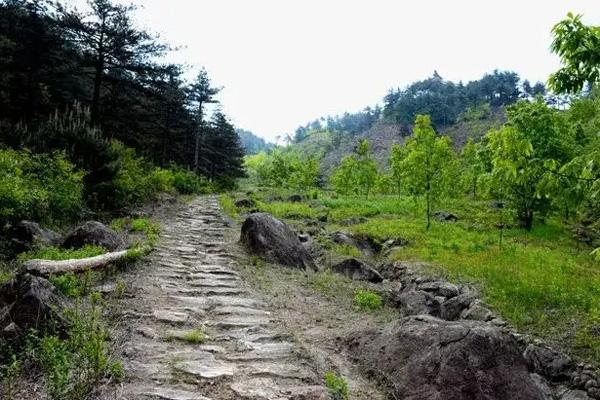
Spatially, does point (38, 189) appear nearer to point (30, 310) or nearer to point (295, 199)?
point (30, 310)

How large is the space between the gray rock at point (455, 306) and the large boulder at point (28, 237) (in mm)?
7625

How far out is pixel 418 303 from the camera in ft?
29.4

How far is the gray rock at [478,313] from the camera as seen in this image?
8188mm

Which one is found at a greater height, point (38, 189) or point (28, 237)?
point (38, 189)

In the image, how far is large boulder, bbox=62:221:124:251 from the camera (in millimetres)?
8797

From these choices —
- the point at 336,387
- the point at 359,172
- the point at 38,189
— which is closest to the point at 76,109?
the point at 38,189

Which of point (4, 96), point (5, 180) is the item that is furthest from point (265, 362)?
point (4, 96)

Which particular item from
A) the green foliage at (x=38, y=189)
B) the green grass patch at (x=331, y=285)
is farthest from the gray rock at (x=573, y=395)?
the green foliage at (x=38, y=189)

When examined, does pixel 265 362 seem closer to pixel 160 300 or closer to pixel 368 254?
pixel 160 300

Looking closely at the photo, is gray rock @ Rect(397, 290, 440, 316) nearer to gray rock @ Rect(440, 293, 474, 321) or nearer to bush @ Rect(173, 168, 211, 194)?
gray rock @ Rect(440, 293, 474, 321)

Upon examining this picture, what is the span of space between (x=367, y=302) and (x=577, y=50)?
4924mm

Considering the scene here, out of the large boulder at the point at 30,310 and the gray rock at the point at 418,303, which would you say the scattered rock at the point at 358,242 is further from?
the large boulder at the point at 30,310

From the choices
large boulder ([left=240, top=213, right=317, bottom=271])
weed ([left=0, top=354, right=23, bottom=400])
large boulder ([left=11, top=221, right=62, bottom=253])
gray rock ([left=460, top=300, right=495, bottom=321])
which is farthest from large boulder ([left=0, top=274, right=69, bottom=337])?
gray rock ([left=460, top=300, right=495, bottom=321])

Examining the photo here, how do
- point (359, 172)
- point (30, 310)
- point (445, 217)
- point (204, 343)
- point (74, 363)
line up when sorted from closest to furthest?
point (74, 363), point (30, 310), point (204, 343), point (445, 217), point (359, 172)
